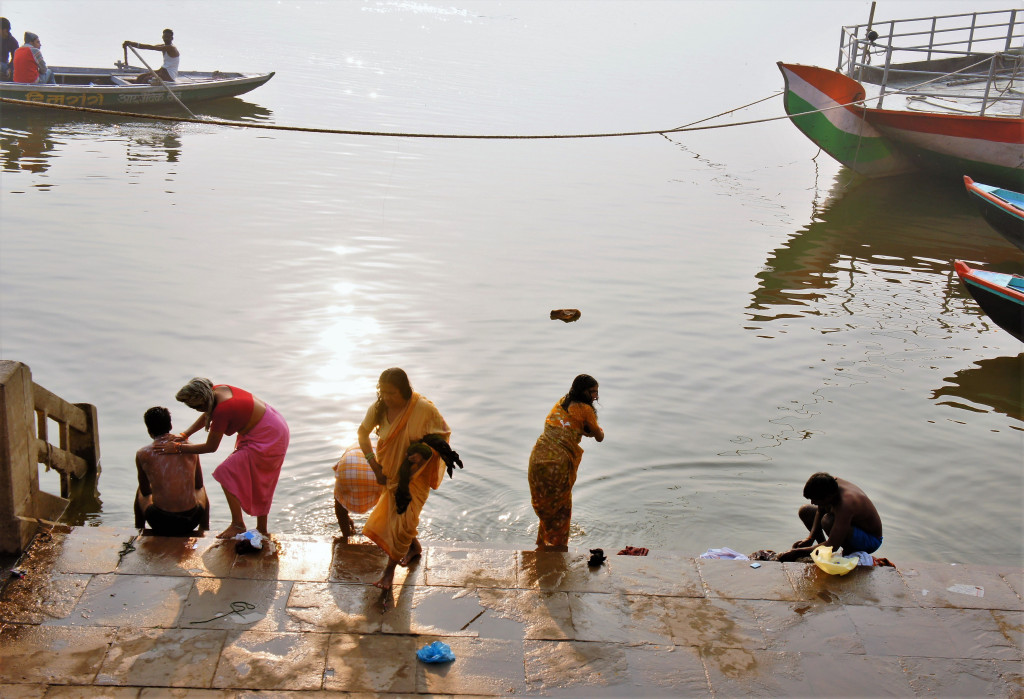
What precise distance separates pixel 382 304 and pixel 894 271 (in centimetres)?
838

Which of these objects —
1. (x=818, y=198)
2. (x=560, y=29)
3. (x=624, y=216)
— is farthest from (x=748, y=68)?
(x=624, y=216)

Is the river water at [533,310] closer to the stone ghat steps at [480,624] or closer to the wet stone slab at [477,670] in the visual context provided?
the stone ghat steps at [480,624]

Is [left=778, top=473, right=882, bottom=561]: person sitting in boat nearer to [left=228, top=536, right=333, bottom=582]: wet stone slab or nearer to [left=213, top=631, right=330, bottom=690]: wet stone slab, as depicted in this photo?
[left=228, top=536, right=333, bottom=582]: wet stone slab

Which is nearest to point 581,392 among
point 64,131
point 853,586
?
point 853,586

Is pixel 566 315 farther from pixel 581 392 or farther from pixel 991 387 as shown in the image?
pixel 581 392

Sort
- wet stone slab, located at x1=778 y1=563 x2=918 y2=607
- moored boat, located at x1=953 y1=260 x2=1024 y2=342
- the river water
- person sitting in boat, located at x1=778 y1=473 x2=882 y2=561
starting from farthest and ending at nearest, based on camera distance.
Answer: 1. moored boat, located at x1=953 y1=260 x2=1024 y2=342
2. the river water
3. person sitting in boat, located at x1=778 y1=473 x2=882 y2=561
4. wet stone slab, located at x1=778 y1=563 x2=918 y2=607

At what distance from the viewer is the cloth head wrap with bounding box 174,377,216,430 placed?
4801 millimetres

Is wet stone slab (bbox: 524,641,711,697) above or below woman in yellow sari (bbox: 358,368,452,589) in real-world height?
below

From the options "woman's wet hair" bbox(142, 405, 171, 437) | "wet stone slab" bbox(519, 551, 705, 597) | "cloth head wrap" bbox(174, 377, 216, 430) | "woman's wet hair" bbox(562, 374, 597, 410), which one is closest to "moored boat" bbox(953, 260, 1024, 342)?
"wet stone slab" bbox(519, 551, 705, 597)

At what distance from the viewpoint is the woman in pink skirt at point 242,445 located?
16.4ft

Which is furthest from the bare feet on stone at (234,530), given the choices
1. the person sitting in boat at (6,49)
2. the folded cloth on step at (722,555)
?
the person sitting in boat at (6,49)

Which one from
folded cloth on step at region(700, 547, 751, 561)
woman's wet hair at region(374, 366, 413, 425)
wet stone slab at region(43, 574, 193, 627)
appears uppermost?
woman's wet hair at region(374, 366, 413, 425)

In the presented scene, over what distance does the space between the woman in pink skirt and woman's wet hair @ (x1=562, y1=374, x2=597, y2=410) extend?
1.67 m

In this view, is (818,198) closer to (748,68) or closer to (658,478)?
(658,478)
